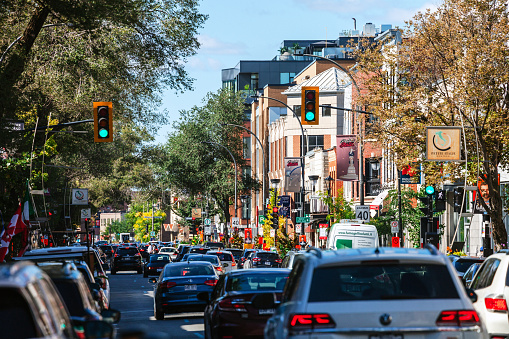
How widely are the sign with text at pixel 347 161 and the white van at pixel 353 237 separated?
12295mm

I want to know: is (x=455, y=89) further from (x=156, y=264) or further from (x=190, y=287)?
(x=156, y=264)

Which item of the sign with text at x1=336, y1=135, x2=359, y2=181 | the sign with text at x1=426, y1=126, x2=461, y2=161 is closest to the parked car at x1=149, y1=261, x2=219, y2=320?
the sign with text at x1=426, y1=126, x2=461, y2=161

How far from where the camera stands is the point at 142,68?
36750 millimetres

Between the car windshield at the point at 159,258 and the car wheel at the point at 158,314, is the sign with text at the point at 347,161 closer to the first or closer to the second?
the car windshield at the point at 159,258

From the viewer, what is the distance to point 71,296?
1120 centimetres

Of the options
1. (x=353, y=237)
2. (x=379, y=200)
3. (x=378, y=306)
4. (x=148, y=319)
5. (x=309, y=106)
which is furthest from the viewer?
(x=379, y=200)

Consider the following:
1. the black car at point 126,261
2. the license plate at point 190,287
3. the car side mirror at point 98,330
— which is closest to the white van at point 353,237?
the license plate at point 190,287

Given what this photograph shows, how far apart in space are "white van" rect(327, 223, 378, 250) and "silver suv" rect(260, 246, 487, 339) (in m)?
26.4

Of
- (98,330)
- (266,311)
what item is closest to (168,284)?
(266,311)

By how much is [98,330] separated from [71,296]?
3.75m

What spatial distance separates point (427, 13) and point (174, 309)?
14903 millimetres

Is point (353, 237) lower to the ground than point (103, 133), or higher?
lower

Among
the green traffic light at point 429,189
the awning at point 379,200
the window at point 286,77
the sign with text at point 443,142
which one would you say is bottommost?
the green traffic light at point 429,189

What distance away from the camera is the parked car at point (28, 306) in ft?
20.0
